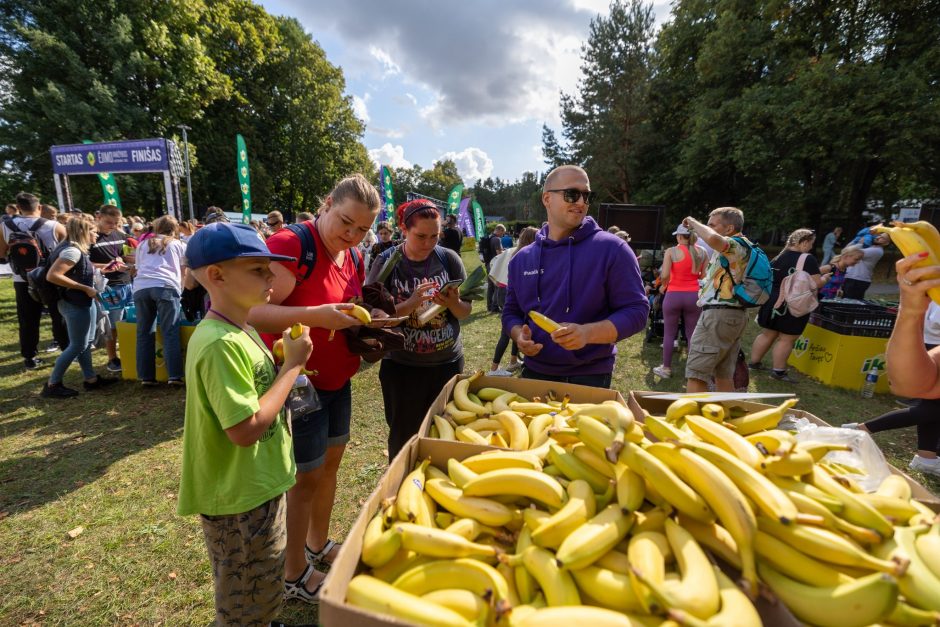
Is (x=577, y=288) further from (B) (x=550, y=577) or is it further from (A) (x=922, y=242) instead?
(B) (x=550, y=577)

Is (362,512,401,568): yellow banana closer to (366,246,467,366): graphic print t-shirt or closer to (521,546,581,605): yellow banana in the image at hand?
(521,546,581,605): yellow banana

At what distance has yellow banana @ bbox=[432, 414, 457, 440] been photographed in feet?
6.02

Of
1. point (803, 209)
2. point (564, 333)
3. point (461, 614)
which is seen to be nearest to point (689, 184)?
point (803, 209)

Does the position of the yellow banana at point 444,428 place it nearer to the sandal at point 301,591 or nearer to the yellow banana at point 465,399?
the yellow banana at point 465,399

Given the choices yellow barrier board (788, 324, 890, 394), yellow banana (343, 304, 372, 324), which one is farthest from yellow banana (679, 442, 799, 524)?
yellow barrier board (788, 324, 890, 394)

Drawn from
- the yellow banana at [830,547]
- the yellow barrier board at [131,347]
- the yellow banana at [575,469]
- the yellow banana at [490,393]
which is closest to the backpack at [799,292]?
the yellow banana at [490,393]

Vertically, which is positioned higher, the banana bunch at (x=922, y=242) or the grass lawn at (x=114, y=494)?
the banana bunch at (x=922, y=242)

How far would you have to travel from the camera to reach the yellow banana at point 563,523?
1067mm

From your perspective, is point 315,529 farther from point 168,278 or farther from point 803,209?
point 803,209

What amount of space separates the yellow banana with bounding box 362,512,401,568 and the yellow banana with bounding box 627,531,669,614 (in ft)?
2.04

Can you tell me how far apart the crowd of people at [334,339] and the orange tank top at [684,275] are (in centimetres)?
123

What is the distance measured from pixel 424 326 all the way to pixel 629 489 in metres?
1.88

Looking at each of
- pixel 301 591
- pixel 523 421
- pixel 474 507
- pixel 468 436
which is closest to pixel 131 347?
pixel 301 591

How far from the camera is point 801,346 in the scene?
6602 mm
